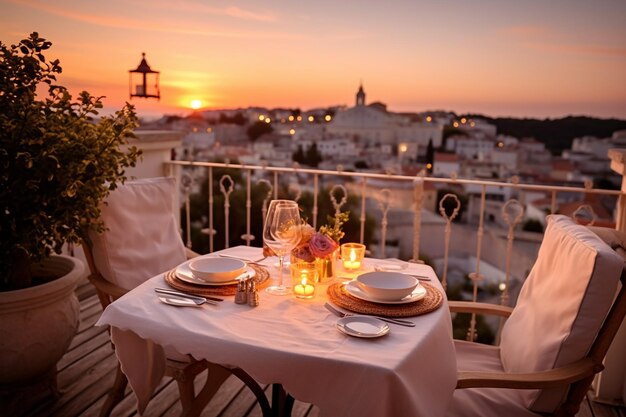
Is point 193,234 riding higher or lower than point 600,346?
lower

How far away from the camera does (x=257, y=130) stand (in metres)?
11.9

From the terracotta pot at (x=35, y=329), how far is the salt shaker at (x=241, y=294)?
119 cm

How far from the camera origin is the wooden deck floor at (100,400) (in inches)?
86.7

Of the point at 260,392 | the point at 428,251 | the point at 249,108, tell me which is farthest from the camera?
the point at 428,251

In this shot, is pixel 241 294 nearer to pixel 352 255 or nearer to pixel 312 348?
pixel 312 348

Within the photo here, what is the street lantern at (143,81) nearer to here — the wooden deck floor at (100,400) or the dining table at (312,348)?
→ the wooden deck floor at (100,400)

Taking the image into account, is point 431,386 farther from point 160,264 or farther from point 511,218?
point 511,218

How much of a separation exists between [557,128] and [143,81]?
742 centimetres

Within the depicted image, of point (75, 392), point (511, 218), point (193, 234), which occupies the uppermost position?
point (511, 218)

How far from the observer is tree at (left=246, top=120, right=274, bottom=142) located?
11672mm

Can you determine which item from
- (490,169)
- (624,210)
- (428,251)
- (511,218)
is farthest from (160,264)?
(428,251)

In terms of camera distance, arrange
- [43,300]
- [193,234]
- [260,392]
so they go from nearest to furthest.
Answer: [260,392] < [43,300] < [193,234]

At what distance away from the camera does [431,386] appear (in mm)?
1237

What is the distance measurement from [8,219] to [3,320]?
47 centimetres
